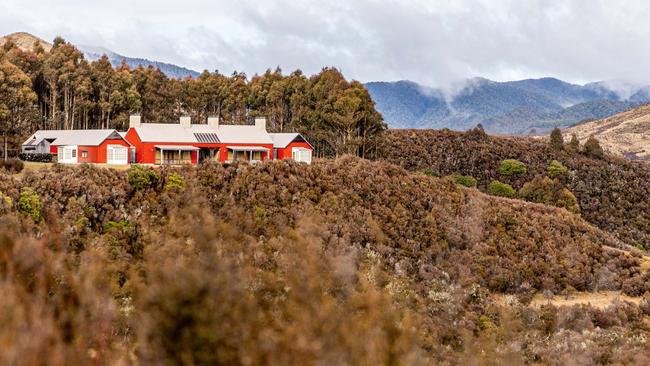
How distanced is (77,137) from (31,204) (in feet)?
60.0

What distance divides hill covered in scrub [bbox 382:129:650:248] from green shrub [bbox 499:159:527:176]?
414 millimetres

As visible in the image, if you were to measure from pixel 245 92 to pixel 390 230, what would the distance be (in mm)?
34195

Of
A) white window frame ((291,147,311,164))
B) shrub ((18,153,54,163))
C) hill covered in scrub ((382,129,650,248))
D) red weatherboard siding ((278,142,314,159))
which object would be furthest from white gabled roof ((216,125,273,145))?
hill covered in scrub ((382,129,650,248))

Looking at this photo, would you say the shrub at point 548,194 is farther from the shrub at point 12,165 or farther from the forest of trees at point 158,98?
the shrub at point 12,165

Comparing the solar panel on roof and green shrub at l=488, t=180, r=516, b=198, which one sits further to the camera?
green shrub at l=488, t=180, r=516, b=198

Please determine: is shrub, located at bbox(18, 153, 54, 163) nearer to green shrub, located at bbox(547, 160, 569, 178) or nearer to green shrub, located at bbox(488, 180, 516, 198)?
green shrub, located at bbox(488, 180, 516, 198)

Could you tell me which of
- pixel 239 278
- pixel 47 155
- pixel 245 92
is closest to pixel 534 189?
pixel 245 92

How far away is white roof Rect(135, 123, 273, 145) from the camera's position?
37.1m

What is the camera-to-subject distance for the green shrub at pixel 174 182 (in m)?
24.2

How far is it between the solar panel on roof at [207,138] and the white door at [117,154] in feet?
16.4

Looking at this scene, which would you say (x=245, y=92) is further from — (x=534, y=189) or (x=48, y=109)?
(x=534, y=189)

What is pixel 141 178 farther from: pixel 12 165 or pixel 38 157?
pixel 38 157

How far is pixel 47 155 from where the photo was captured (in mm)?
34188

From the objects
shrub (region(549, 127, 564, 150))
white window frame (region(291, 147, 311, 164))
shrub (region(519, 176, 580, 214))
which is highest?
shrub (region(549, 127, 564, 150))
